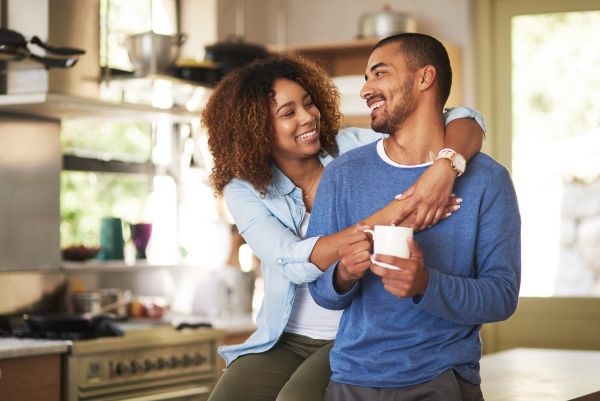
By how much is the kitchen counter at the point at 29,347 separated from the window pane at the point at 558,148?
2.80 metres

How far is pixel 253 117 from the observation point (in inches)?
98.7

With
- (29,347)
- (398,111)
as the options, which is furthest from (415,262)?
(29,347)

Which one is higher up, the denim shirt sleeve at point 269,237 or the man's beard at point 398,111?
the man's beard at point 398,111

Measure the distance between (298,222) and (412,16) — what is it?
2.88 meters

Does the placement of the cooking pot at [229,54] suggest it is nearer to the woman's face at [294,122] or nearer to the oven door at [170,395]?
the oven door at [170,395]

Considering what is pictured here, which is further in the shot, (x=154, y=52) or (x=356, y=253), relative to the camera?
(x=154, y=52)

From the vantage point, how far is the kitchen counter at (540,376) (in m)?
2.34

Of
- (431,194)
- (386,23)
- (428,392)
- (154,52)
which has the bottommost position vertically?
(428,392)

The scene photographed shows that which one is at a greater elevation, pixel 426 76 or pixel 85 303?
pixel 426 76

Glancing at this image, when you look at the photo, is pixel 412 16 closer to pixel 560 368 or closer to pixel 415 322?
pixel 560 368

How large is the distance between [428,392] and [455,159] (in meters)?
0.45

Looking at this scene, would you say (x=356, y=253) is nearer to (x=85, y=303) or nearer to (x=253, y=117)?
(x=253, y=117)

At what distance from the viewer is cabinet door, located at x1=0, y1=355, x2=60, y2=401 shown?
3.16 m

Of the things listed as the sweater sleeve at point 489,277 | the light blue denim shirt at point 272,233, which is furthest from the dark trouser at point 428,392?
the light blue denim shirt at point 272,233
